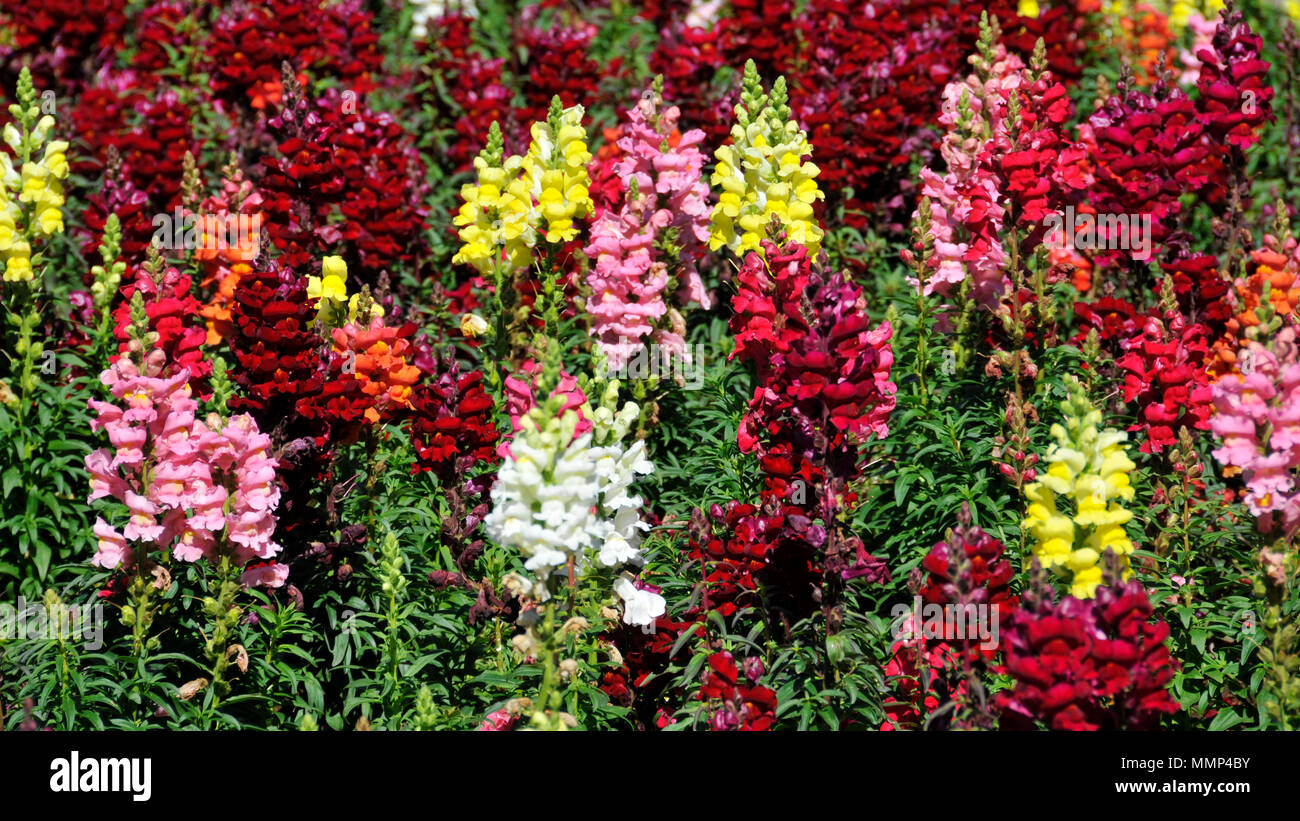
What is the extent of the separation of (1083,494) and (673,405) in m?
3.25

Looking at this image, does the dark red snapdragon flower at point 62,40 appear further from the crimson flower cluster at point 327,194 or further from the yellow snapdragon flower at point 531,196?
the yellow snapdragon flower at point 531,196

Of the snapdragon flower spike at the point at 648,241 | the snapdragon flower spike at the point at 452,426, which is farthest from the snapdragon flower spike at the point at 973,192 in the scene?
the snapdragon flower spike at the point at 452,426

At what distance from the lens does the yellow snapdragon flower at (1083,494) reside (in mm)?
5762

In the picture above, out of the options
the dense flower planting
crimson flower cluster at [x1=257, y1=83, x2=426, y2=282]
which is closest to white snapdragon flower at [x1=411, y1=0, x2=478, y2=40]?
the dense flower planting

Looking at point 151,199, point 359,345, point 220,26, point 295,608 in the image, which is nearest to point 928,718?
point 295,608

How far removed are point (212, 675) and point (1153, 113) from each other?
214 inches

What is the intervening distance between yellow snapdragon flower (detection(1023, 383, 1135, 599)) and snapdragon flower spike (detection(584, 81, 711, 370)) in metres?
2.69

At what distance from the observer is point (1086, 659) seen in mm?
5270

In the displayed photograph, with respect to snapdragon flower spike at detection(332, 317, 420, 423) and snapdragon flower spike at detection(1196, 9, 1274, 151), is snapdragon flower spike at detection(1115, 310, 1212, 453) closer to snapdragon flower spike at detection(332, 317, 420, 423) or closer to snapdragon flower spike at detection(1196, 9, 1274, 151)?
snapdragon flower spike at detection(1196, 9, 1274, 151)

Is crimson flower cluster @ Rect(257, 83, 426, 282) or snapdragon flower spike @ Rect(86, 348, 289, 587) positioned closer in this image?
snapdragon flower spike @ Rect(86, 348, 289, 587)

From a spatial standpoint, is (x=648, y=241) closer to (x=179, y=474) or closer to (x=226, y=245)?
(x=226, y=245)

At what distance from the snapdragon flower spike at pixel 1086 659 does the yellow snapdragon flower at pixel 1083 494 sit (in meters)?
0.48

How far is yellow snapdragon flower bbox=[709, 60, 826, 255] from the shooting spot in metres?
8.17

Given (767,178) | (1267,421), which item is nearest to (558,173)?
(767,178)
